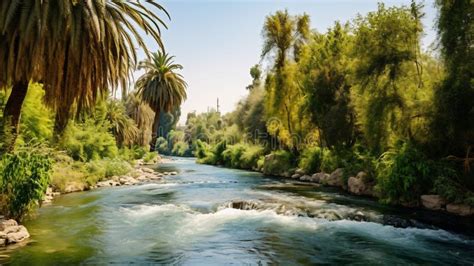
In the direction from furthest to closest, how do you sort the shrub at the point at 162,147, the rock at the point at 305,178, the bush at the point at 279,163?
the shrub at the point at 162,147, the bush at the point at 279,163, the rock at the point at 305,178

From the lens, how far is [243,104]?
188 ft

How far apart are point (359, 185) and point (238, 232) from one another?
10825mm

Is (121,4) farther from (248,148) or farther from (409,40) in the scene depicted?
(248,148)

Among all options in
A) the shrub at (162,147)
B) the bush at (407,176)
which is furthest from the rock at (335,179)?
the shrub at (162,147)

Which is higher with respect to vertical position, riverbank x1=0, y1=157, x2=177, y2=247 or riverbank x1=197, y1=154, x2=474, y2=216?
riverbank x1=197, y1=154, x2=474, y2=216

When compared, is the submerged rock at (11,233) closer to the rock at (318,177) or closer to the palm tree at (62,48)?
the palm tree at (62,48)

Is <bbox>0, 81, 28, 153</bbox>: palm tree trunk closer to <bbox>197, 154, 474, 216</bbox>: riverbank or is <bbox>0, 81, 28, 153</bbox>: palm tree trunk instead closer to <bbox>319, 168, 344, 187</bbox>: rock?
<bbox>197, 154, 474, 216</bbox>: riverbank

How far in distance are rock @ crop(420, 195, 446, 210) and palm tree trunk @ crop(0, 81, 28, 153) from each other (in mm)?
15860

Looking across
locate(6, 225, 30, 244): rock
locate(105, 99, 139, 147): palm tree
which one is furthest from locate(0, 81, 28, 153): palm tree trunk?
locate(105, 99, 139, 147): palm tree

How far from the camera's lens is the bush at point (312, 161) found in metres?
30.0

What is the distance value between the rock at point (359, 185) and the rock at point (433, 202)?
12.3 feet

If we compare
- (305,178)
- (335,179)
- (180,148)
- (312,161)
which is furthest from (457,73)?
(180,148)

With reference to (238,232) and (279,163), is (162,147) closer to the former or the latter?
(279,163)

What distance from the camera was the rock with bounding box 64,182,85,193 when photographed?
20323mm
